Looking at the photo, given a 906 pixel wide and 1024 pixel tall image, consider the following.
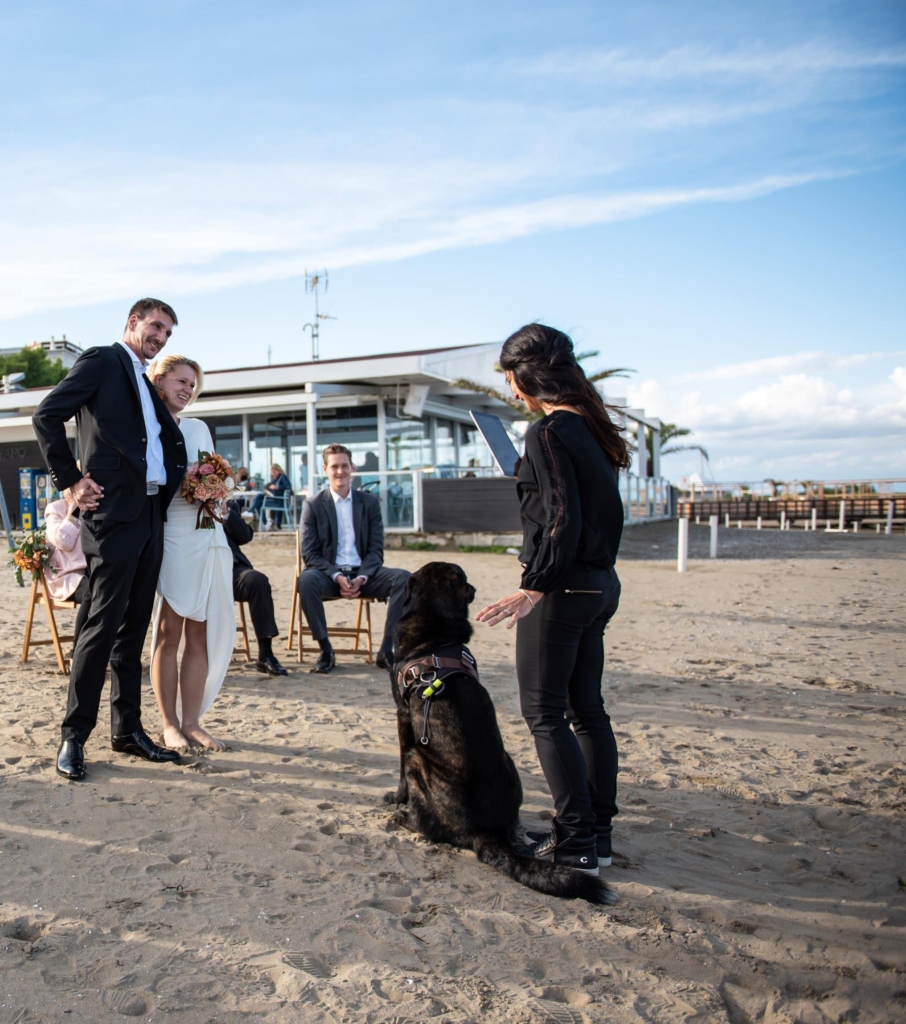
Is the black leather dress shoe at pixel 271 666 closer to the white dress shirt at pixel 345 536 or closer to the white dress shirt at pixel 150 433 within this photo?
the white dress shirt at pixel 345 536

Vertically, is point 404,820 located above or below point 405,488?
below

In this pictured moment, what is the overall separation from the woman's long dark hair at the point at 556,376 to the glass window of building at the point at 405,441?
1619cm

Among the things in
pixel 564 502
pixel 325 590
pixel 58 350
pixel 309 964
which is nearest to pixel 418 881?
pixel 309 964

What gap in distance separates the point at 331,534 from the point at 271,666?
3.68 ft

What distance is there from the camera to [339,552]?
Result: 22.1ft

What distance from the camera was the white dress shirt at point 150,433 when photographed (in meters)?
3.99

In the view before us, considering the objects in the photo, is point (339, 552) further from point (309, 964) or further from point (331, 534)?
point (309, 964)

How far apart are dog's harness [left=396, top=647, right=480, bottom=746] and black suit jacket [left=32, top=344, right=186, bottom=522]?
148cm

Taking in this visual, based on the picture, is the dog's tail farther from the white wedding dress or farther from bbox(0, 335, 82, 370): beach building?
bbox(0, 335, 82, 370): beach building

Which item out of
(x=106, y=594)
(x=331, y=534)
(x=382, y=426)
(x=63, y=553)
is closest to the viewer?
(x=106, y=594)

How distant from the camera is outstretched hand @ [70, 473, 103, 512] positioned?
375 cm

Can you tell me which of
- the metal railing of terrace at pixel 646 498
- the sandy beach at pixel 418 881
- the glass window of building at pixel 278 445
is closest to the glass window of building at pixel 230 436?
the glass window of building at pixel 278 445

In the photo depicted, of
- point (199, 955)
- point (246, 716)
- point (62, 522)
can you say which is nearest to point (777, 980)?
point (199, 955)

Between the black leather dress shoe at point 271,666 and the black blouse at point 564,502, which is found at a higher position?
the black blouse at point 564,502
